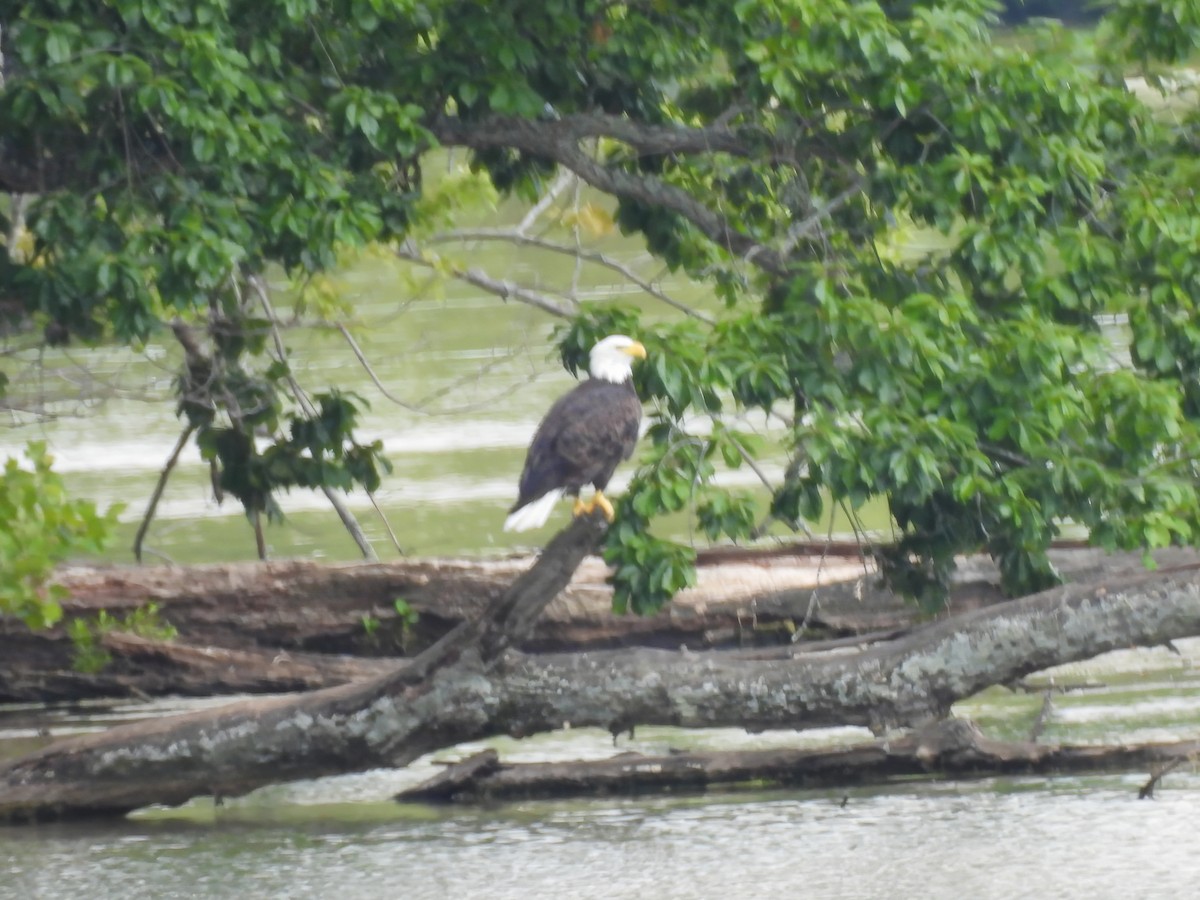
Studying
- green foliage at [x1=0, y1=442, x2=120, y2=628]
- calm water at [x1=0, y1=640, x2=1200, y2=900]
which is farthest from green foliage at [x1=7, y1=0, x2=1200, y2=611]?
calm water at [x1=0, y1=640, x2=1200, y2=900]

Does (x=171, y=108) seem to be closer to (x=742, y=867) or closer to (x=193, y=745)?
(x=193, y=745)

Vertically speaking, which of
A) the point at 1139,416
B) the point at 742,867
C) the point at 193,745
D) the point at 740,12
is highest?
the point at 740,12

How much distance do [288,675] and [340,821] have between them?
1.48 meters

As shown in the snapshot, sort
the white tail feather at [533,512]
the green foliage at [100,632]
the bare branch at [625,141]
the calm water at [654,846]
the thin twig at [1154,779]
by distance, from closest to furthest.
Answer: the calm water at [654,846], the thin twig at [1154,779], the white tail feather at [533,512], the bare branch at [625,141], the green foliage at [100,632]

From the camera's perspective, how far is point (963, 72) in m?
6.10

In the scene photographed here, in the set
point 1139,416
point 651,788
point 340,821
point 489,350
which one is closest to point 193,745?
point 340,821

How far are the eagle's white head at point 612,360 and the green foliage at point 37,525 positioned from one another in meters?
1.72

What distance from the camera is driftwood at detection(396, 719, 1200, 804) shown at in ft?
21.5

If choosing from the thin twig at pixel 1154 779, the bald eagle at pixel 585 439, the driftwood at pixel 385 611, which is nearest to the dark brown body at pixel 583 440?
the bald eagle at pixel 585 439

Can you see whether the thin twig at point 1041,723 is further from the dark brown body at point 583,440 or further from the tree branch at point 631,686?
the dark brown body at point 583,440

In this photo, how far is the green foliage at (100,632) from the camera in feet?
26.1

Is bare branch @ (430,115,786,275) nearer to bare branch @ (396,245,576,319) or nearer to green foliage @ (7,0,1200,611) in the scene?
green foliage @ (7,0,1200,611)

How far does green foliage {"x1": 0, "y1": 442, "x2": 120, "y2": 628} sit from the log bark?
83cm

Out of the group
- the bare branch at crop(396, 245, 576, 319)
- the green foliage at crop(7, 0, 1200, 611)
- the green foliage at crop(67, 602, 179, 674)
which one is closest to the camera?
the green foliage at crop(7, 0, 1200, 611)
